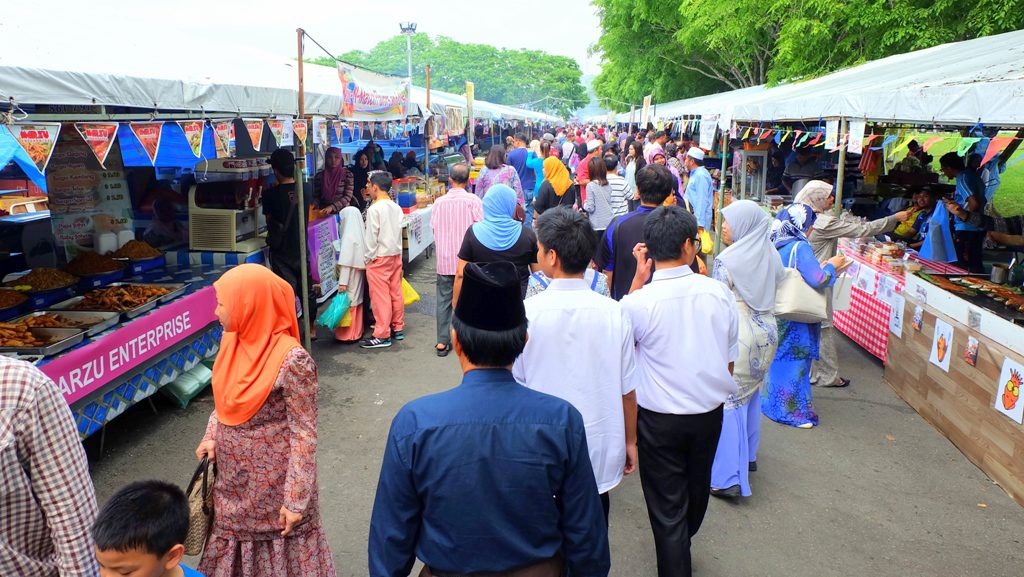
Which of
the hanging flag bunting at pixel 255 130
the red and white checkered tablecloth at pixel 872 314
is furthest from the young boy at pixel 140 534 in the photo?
the red and white checkered tablecloth at pixel 872 314

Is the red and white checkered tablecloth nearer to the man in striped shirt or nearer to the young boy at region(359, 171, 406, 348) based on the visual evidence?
the man in striped shirt

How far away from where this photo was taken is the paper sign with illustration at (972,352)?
16.5ft

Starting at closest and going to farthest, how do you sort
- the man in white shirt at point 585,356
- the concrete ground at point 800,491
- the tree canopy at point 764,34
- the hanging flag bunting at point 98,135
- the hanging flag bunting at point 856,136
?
the man in white shirt at point 585,356
the concrete ground at point 800,491
the hanging flag bunting at point 98,135
the hanging flag bunting at point 856,136
the tree canopy at point 764,34

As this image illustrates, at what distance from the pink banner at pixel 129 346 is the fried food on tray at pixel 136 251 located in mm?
853

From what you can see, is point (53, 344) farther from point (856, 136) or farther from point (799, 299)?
point (856, 136)

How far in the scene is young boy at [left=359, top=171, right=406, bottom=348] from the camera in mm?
7273

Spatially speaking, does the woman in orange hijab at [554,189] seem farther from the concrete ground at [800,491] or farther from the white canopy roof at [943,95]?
the concrete ground at [800,491]

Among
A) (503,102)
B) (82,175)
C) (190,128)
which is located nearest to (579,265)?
(190,128)

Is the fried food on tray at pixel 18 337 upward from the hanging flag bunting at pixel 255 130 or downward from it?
downward

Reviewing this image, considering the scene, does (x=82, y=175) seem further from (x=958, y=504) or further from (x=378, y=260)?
(x=958, y=504)

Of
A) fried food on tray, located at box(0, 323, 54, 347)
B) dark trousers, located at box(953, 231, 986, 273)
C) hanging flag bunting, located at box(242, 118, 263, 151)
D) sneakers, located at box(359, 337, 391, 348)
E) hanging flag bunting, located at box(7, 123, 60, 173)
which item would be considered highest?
hanging flag bunting, located at box(242, 118, 263, 151)

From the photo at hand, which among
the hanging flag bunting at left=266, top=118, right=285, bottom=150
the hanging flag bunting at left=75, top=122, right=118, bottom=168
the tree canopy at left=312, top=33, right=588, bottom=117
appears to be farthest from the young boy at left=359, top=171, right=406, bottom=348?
the tree canopy at left=312, top=33, right=588, bottom=117

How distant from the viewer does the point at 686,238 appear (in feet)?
10.4

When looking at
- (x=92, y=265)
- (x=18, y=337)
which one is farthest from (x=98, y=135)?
(x=92, y=265)
